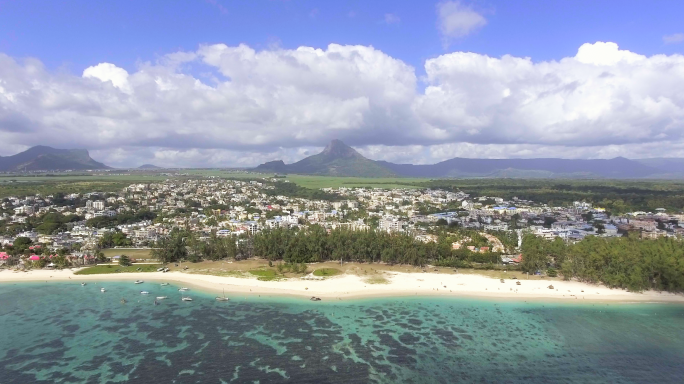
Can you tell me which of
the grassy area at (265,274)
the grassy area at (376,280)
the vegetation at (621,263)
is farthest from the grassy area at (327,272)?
the vegetation at (621,263)

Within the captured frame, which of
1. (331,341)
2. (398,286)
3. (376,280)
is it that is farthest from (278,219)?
(331,341)

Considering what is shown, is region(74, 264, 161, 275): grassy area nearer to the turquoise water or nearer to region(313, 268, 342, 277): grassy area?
the turquoise water

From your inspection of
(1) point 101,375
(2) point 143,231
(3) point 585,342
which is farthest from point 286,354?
(2) point 143,231

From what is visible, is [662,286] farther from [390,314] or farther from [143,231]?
[143,231]

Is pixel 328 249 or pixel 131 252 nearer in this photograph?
pixel 328 249

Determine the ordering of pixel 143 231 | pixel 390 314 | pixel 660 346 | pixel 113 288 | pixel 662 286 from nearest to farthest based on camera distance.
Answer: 1. pixel 660 346
2. pixel 390 314
3. pixel 662 286
4. pixel 113 288
5. pixel 143 231

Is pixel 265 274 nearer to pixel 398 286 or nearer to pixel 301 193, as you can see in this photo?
pixel 398 286

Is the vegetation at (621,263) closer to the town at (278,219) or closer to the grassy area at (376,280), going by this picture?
the town at (278,219)
